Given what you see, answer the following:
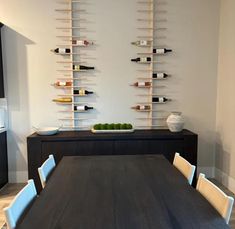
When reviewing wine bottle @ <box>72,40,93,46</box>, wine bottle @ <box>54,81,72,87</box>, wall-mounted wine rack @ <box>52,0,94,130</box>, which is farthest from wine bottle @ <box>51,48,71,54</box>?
wine bottle @ <box>54,81,72,87</box>

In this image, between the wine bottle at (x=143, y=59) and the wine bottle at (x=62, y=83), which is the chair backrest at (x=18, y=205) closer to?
the wine bottle at (x=62, y=83)

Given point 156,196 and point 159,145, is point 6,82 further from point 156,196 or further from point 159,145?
point 156,196

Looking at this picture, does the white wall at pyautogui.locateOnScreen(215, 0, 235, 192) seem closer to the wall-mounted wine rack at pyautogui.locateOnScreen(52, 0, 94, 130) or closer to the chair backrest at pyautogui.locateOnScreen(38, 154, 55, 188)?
the wall-mounted wine rack at pyautogui.locateOnScreen(52, 0, 94, 130)

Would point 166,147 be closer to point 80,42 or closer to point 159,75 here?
point 159,75

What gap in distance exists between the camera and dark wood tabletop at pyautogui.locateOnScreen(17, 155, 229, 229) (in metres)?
1.13

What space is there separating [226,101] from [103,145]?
1.83 m

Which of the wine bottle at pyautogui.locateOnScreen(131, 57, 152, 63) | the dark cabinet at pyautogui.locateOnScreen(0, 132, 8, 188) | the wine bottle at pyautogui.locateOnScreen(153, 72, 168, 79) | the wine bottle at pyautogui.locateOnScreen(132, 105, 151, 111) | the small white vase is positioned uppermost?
the wine bottle at pyautogui.locateOnScreen(131, 57, 152, 63)

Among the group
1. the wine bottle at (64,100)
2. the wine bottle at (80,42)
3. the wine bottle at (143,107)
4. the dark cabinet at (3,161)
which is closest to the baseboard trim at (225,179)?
the wine bottle at (143,107)

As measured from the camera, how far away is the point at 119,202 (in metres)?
1.34

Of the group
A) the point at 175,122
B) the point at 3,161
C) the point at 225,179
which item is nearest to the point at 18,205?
the point at 3,161

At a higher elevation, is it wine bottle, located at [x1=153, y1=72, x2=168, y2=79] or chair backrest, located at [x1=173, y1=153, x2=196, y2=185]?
wine bottle, located at [x1=153, y1=72, x2=168, y2=79]

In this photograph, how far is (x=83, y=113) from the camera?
3830 mm

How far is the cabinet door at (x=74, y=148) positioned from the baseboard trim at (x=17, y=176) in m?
0.75

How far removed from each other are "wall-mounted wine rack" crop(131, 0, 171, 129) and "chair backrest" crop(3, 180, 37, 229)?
2.47 meters
